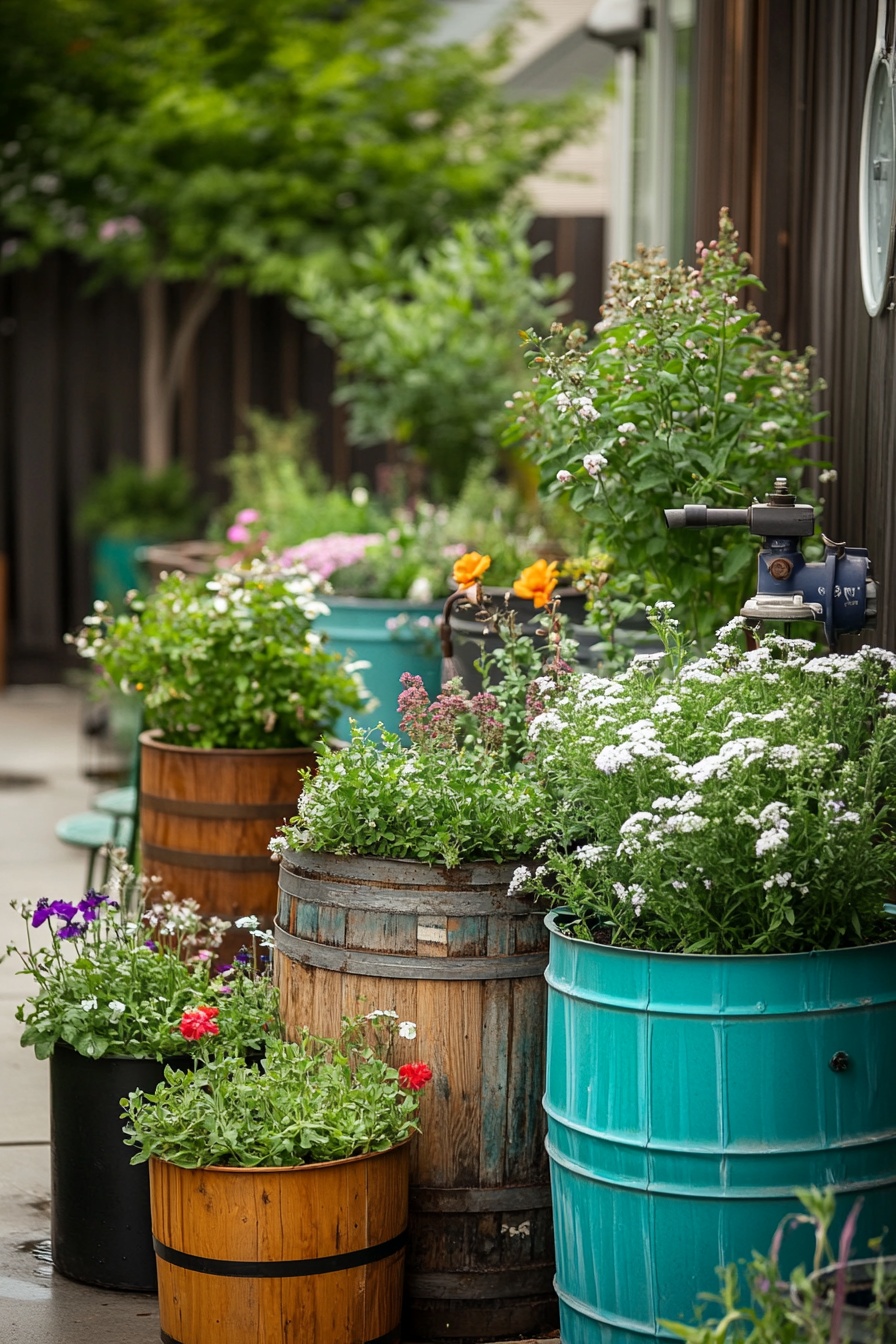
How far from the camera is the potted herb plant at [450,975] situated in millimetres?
2951

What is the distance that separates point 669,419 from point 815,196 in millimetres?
1331

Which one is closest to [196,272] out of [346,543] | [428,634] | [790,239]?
[346,543]

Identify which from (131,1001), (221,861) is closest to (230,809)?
(221,861)

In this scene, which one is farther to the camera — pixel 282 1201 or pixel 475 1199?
pixel 475 1199

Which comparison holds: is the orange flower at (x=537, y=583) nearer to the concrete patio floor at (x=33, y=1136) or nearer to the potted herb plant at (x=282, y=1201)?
the potted herb plant at (x=282, y=1201)

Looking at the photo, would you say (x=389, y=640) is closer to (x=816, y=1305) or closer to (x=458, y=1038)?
(x=458, y=1038)

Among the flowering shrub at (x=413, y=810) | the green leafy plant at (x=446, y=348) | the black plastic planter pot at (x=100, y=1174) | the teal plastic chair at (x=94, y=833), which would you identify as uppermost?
the green leafy plant at (x=446, y=348)

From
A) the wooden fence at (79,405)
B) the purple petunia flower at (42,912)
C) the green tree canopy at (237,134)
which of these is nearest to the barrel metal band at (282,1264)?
the purple petunia flower at (42,912)

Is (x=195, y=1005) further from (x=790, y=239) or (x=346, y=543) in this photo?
(x=346, y=543)

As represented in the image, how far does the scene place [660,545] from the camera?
12.0 ft

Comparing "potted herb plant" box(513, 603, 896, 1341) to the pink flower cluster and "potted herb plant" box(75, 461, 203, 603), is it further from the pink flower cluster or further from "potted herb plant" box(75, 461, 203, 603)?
"potted herb plant" box(75, 461, 203, 603)

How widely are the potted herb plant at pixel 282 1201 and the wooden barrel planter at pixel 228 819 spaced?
1155mm

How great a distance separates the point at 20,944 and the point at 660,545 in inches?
119

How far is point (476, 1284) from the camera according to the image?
3.05m
